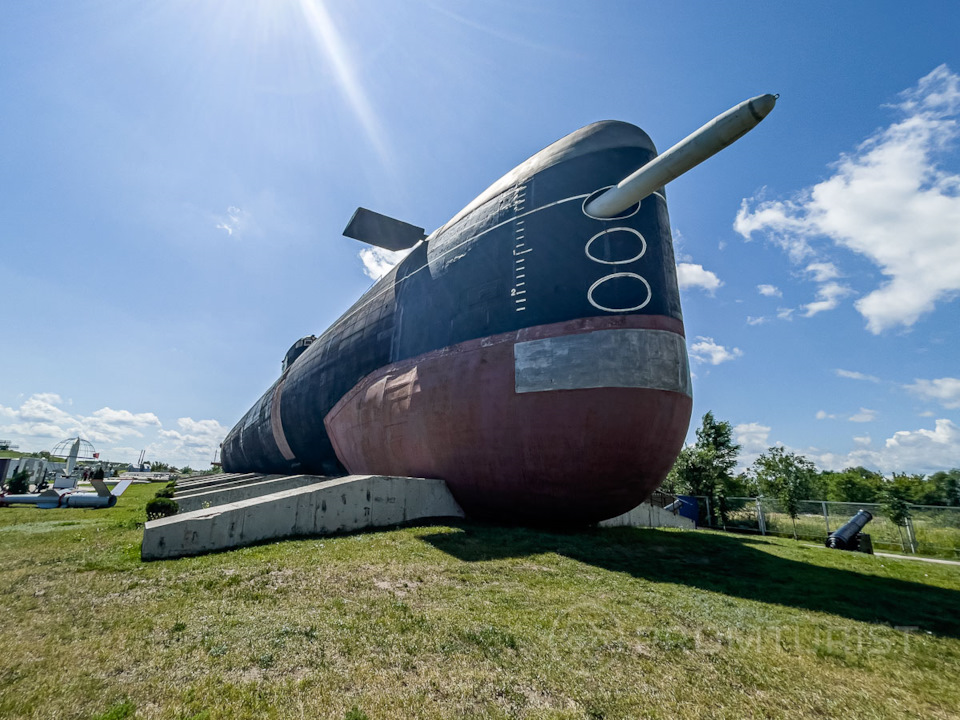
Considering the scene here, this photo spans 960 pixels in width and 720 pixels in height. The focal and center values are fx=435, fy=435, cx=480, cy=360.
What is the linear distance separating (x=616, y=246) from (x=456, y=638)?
9.40 metres

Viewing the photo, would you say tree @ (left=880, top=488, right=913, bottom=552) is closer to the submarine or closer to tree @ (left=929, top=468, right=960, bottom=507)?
the submarine

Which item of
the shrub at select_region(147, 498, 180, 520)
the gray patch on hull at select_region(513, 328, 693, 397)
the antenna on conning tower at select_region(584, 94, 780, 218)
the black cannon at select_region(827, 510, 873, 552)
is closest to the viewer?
the antenna on conning tower at select_region(584, 94, 780, 218)

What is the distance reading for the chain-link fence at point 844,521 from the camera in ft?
59.9

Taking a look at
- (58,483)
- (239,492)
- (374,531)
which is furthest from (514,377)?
(58,483)

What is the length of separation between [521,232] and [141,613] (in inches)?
424

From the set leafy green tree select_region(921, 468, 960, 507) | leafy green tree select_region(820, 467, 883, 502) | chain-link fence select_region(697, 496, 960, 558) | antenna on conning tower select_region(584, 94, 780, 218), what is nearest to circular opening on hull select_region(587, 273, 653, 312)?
antenna on conning tower select_region(584, 94, 780, 218)

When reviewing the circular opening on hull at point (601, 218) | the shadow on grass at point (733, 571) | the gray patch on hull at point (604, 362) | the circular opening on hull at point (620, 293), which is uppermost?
the circular opening on hull at point (601, 218)

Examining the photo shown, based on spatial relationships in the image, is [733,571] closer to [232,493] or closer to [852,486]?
[232,493]

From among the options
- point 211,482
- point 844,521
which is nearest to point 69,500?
point 211,482

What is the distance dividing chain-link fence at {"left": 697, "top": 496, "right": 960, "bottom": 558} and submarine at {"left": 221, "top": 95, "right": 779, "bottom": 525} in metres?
16.8

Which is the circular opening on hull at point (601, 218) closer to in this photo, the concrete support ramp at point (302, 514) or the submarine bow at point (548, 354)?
the submarine bow at point (548, 354)

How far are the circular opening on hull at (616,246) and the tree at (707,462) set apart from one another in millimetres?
26782

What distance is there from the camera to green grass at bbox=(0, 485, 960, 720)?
3.44m

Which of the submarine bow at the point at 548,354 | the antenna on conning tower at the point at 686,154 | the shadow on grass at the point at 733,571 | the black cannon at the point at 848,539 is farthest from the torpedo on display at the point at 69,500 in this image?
the black cannon at the point at 848,539
